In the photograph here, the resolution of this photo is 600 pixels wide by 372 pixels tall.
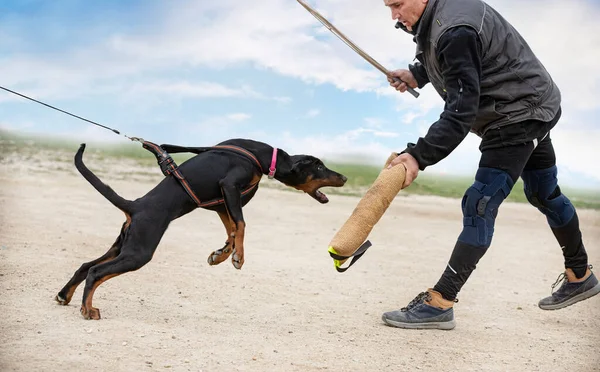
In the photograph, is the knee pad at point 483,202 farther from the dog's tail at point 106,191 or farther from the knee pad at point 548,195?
the dog's tail at point 106,191

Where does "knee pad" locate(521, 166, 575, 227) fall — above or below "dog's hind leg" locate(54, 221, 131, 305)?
above

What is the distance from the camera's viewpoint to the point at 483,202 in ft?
18.0

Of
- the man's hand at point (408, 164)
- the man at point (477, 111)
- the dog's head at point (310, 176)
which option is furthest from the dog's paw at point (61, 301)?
the man's hand at point (408, 164)

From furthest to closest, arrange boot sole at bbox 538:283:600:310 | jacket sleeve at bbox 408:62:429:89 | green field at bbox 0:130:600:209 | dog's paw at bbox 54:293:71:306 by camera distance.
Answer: green field at bbox 0:130:600:209 < boot sole at bbox 538:283:600:310 < jacket sleeve at bbox 408:62:429:89 < dog's paw at bbox 54:293:71:306

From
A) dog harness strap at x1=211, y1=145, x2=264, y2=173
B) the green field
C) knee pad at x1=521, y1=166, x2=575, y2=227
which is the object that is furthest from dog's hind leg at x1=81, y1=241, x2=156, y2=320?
the green field

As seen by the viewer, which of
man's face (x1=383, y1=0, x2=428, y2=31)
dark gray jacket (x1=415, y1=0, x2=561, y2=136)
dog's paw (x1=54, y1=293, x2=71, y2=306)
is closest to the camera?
dark gray jacket (x1=415, y1=0, x2=561, y2=136)

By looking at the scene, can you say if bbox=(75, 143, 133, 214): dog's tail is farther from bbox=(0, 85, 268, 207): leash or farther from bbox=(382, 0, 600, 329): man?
bbox=(382, 0, 600, 329): man

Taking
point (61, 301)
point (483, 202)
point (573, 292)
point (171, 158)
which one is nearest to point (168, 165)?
point (171, 158)

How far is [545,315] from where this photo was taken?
23.8 feet

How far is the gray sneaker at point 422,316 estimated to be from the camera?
5.87m

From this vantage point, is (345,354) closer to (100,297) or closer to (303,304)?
(303,304)

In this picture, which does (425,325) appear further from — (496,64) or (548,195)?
(496,64)

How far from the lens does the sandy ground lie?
15.6ft

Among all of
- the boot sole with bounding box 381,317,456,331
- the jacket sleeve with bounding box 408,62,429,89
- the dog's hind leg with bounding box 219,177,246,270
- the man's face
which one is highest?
the man's face
